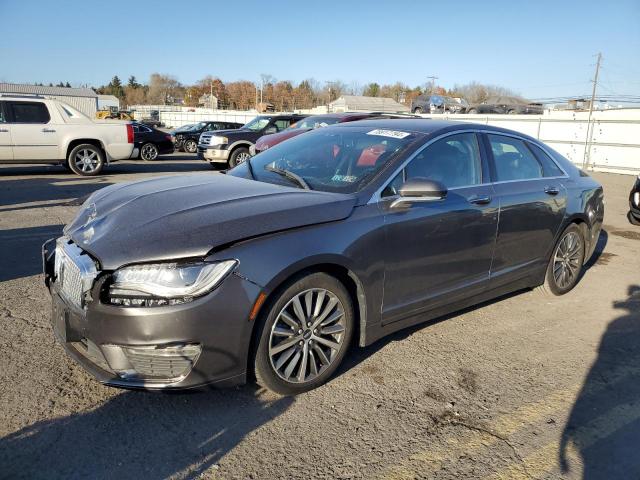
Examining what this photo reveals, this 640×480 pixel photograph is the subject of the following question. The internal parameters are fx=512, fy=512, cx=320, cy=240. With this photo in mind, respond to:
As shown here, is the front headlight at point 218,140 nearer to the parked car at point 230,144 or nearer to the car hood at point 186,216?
the parked car at point 230,144

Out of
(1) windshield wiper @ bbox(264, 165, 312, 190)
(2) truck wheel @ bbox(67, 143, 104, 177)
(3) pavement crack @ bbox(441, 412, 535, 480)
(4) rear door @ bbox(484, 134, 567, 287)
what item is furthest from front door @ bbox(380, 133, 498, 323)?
(2) truck wheel @ bbox(67, 143, 104, 177)

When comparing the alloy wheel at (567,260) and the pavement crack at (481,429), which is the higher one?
the alloy wheel at (567,260)

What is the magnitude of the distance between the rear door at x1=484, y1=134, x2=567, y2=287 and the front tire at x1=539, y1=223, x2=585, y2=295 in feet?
0.75

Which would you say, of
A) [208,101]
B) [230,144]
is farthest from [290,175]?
[208,101]

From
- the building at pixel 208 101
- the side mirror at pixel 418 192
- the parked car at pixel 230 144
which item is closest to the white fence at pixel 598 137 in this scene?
the parked car at pixel 230 144

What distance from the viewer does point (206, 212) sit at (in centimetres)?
297

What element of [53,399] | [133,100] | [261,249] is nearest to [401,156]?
[261,249]

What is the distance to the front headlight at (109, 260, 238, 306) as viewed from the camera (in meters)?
2.60

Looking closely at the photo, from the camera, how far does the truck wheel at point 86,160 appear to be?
1238 cm

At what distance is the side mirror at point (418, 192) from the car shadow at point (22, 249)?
12.5 feet

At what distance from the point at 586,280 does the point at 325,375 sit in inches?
159

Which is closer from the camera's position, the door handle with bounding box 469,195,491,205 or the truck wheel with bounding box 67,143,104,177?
the door handle with bounding box 469,195,491,205

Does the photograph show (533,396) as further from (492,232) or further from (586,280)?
(586,280)

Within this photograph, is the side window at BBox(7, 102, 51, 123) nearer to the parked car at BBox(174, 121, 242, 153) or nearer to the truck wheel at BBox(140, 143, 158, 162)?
the truck wheel at BBox(140, 143, 158, 162)
